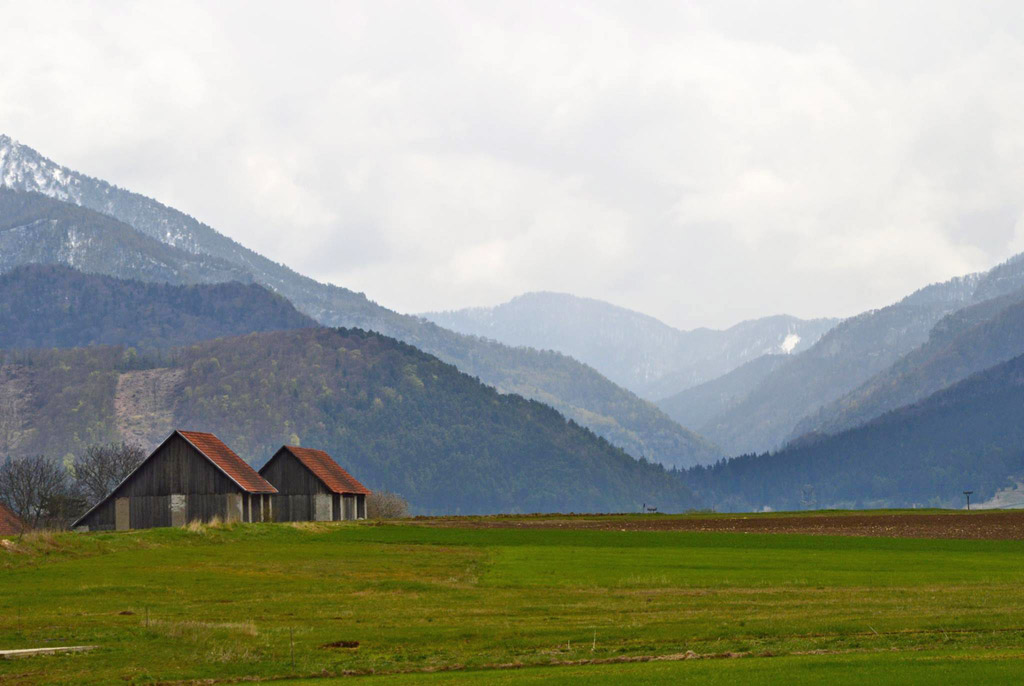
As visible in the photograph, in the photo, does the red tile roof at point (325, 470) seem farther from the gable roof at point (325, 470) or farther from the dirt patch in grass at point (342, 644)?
the dirt patch in grass at point (342, 644)

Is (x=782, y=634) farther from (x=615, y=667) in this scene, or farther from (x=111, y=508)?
(x=111, y=508)

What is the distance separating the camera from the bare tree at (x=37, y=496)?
12938 centimetres

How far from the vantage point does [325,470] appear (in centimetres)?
12862

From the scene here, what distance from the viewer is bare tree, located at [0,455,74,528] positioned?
424 feet

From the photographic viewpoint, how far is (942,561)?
61.3 meters

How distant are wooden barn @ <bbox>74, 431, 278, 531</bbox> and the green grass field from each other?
3619 cm

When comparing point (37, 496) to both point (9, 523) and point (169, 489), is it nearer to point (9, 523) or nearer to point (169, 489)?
point (169, 489)

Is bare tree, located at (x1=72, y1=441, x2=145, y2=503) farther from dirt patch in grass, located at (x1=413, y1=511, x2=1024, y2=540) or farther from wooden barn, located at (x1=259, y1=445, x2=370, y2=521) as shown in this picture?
dirt patch in grass, located at (x1=413, y1=511, x2=1024, y2=540)

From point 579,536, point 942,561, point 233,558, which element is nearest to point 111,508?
point 579,536

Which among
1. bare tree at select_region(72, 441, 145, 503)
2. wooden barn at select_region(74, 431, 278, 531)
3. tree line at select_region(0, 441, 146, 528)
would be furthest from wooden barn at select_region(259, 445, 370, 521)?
bare tree at select_region(72, 441, 145, 503)

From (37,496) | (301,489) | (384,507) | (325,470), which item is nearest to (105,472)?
(37,496)

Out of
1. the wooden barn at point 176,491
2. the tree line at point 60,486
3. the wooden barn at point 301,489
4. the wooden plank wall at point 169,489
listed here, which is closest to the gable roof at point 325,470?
the wooden barn at point 301,489

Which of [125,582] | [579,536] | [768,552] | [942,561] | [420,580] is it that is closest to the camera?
[125,582]

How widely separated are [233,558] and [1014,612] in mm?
37827
